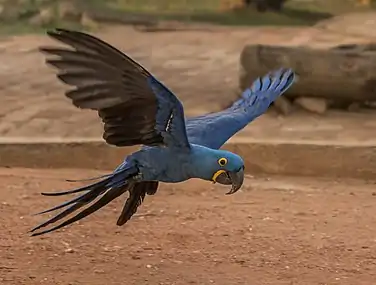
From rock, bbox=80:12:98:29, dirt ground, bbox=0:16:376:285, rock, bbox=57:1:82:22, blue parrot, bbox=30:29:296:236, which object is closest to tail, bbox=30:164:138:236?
blue parrot, bbox=30:29:296:236

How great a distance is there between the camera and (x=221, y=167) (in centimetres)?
298

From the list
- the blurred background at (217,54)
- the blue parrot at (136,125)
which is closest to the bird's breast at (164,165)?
the blue parrot at (136,125)

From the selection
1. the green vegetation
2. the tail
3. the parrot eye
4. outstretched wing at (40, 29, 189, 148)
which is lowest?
the green vegetation

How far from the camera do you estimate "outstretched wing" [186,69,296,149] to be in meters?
3.33

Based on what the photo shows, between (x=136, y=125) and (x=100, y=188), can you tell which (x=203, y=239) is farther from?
(x=136, y=125)

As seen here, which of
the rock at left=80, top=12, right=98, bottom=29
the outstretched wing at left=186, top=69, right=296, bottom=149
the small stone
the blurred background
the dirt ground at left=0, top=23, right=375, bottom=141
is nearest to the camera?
the outstretched wing at left=186, top=69, right=296, bottom=149

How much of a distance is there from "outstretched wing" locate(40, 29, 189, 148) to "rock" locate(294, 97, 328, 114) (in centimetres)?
354

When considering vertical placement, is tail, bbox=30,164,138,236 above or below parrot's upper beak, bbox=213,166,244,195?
below

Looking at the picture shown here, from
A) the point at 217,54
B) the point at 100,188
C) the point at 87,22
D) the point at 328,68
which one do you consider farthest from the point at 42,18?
the point at 100,188

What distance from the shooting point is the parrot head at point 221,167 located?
2975 mm

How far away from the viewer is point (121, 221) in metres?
3.47

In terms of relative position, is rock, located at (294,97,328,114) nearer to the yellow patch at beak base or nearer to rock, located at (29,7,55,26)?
the yellow patch at beak base

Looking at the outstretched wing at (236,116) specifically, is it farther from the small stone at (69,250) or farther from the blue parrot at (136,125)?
the small stone at (69,250)

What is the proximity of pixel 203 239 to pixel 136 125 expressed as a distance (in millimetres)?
1299
